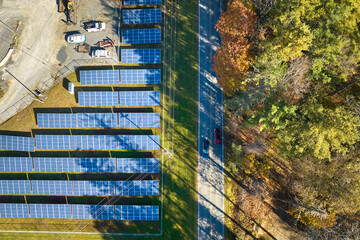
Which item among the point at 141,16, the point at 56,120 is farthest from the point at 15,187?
the point at 141,16

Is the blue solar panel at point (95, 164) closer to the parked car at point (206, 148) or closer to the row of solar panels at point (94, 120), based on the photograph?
the row of solar panels at point (94, 120)

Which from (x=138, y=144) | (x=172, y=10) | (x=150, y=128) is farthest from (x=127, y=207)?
(x=172, y=10)

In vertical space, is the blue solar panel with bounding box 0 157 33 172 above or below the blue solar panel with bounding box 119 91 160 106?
below

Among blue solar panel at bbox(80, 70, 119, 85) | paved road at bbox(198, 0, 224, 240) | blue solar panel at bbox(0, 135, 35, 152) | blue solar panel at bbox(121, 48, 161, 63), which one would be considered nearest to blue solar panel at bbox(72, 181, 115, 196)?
blue solar panel at bbox(0, 135, 35, 152)

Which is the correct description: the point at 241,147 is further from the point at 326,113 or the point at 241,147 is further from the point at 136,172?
the point at 136,172

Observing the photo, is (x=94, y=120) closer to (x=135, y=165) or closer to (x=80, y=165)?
(x=80, y=165)

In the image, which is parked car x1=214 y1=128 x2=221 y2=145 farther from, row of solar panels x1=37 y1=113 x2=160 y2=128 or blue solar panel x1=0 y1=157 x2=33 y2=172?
blue solar panel x1=0 y1=157 x2=33 y2=172

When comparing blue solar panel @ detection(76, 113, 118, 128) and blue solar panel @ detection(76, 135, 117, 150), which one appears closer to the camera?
blue solar panel @ detection(76, 135, 117, 150)

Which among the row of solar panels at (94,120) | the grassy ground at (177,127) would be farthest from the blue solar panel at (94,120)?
the grassy ground at (177,127)
